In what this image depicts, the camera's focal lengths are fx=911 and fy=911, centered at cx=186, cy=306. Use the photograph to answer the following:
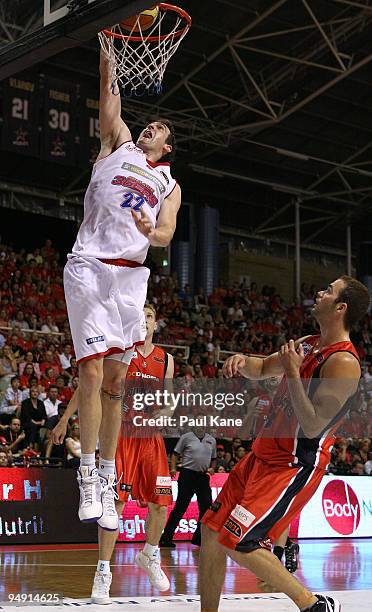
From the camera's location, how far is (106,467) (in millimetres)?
5980

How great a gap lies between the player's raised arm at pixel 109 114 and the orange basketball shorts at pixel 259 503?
2.24m

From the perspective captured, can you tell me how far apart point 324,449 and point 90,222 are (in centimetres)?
207

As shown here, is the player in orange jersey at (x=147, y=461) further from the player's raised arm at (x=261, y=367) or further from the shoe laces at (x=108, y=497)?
the player's raised arm at (x=261, y=367)

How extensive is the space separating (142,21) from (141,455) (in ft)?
12.3

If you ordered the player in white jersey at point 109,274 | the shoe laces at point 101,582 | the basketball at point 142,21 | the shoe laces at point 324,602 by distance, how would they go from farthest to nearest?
the basketball at point 142,21 < the shoe laces at point 101,582 < the player in white jersey at point 109,274 < the shoe laces at point 324,602

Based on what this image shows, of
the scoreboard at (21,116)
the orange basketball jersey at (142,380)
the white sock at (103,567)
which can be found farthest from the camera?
the scoreboard at (21,116)

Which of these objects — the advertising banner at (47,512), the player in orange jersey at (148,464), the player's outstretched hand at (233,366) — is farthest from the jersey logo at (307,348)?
the advertising banner at (47,512)

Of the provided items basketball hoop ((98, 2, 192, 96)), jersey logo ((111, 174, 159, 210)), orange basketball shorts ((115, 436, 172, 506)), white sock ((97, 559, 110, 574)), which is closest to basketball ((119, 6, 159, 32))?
basketball hoop ((98, 2, 192, 96))

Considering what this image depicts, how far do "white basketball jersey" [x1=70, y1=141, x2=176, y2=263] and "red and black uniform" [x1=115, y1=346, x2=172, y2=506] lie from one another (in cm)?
256

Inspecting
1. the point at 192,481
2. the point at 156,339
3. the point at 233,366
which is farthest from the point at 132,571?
the point at 156,339

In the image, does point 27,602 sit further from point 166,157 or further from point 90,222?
point 166,157

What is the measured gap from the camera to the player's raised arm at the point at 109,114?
5.93m

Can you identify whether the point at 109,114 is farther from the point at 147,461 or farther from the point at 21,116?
the point at 21,116

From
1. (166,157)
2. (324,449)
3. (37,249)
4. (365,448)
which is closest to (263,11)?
(37,249)
